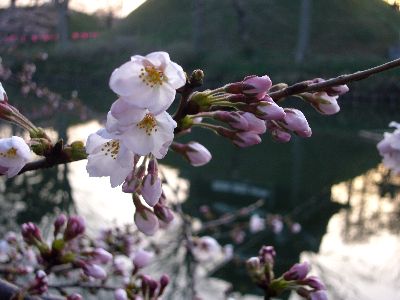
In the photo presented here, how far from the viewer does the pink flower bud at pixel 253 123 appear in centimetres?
47

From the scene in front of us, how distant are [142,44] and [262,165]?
8.15 m

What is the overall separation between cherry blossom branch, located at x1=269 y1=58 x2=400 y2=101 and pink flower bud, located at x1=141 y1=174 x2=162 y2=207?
0.14 metres

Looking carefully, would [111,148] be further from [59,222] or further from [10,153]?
[59,222]

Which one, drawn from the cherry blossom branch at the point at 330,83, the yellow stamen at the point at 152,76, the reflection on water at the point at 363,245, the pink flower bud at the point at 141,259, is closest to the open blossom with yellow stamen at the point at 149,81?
the yellow stamen at the point at 152,76

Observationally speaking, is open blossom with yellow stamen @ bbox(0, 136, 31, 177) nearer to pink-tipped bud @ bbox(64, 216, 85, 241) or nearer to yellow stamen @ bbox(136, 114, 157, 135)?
yellow stamen @ bbox(136, 114, 157, 135)

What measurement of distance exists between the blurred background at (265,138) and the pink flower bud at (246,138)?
1.10 ft

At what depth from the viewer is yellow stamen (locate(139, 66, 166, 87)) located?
424 mm

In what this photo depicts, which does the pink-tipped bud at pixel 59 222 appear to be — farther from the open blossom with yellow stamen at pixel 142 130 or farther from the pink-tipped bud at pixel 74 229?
the open blossom with yellow stamen at pixel 142 130

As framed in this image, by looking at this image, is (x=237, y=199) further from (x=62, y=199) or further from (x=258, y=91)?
(x=258, y=91)

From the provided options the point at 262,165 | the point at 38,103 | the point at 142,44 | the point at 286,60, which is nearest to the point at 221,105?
the point at 262,165

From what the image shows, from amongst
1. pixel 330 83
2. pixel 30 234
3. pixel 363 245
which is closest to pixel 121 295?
pixel 30 234

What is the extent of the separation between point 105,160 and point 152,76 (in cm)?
10

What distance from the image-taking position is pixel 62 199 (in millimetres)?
4414

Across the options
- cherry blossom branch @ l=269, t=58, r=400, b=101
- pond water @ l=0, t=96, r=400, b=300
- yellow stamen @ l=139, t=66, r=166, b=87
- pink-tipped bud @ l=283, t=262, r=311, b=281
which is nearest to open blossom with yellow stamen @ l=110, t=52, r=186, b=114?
yellow stamen @ l=139, t=66, r=166, b=87
